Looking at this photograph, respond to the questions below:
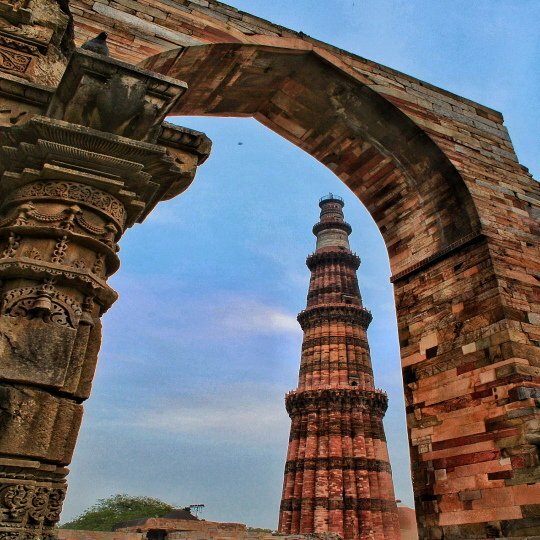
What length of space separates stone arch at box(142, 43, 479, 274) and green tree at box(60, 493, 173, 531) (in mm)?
26793

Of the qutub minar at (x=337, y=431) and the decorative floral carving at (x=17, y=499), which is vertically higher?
the qutub minar at (x=337, y=431)

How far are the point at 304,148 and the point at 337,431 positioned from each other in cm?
1400

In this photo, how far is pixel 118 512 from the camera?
2911 centimetres

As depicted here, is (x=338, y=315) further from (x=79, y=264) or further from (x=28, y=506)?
(x=28, y=506)

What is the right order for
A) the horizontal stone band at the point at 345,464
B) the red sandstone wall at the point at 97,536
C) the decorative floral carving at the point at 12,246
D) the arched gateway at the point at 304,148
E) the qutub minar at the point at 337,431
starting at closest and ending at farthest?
the arched gateway at the point at 304,148
the decorative floral carving at the point at 12,246
the red sandstone wall at the point at 97,536
the qutub minar at the point at 337,431
the horizontal stone band at the point at 345,464

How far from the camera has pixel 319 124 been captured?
242 inches

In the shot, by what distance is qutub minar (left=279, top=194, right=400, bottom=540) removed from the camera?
1673 cm

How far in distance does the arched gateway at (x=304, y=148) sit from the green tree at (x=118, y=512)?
88.3ft

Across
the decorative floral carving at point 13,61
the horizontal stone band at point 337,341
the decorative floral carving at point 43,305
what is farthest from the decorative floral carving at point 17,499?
the horizontal stone band at point 337,341

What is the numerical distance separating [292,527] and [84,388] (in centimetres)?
1737

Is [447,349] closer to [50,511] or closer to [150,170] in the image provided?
[150,170]

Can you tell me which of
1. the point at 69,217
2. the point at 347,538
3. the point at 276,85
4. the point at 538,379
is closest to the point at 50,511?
the point at 69,217

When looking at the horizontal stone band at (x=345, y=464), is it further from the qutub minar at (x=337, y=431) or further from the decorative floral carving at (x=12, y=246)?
the decorative floral carving at (x=12, y=246)

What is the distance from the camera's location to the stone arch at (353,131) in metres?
5.36
